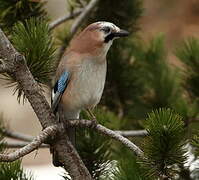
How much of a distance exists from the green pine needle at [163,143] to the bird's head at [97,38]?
0.39 meters

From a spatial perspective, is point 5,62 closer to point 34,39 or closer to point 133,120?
point 34,39

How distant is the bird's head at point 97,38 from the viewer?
5.18ft

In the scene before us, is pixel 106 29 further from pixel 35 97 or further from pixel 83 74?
pixel 35 97

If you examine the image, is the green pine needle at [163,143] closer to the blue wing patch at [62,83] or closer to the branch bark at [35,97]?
the branch bark at [35,97]

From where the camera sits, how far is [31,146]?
47.3 inches

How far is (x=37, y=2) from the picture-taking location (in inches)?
65.4

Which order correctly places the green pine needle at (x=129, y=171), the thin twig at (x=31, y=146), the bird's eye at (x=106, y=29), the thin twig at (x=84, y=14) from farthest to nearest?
the thin twig at (x=84, y=14) < the bird's eye at (x=106, y=29) < the green pine needle at (x=129, y=171) < the thin twig at (x=31, y=146)

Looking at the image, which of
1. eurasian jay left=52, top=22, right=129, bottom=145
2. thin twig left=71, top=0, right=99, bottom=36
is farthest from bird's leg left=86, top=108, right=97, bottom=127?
thin twig left=71, top=0, right=99, bottom=36

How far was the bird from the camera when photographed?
5.31 ft

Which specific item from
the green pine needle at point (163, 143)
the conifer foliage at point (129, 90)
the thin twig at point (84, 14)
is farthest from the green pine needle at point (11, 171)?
the thin twig at point (84, 14)

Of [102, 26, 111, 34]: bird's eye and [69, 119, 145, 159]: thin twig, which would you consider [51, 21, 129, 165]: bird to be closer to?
[102, 26, 111, 34]: bird's eye

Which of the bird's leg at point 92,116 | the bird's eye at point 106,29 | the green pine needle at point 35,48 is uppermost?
the green pine needle at point 35,48

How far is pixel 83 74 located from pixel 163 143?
47 centimetres

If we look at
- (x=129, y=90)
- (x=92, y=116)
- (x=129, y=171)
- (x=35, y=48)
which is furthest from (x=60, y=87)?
(x=129, y=90)
